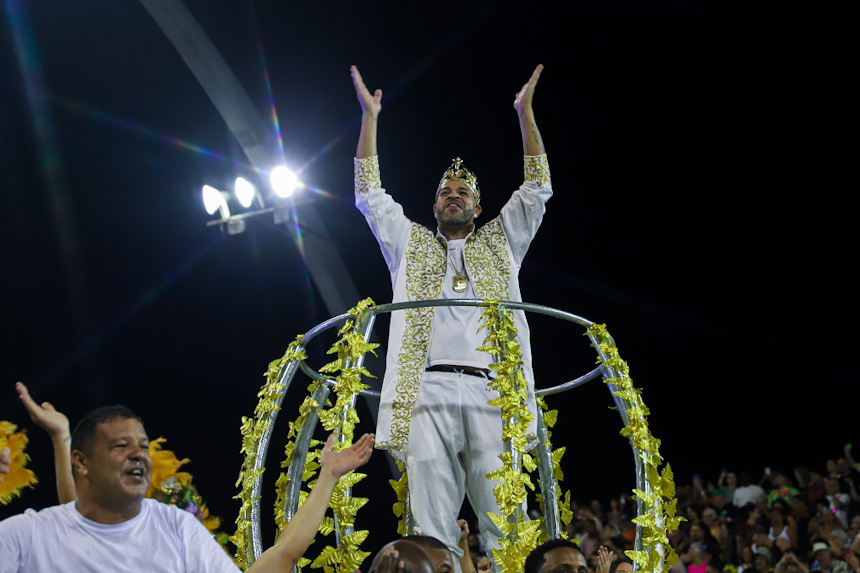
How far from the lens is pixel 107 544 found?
95.4 inches

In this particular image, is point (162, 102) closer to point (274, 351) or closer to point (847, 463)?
point (274, 351)

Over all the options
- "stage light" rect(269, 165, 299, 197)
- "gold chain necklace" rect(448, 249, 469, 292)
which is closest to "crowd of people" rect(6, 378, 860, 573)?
"gold chain necklace" rect(448, 249, 469, 292)

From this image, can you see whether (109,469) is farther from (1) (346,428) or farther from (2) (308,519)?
(1) (346,428)

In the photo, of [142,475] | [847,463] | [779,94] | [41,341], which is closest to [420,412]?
[142,475]

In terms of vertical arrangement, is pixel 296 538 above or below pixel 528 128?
below

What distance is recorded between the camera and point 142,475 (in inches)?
98.7

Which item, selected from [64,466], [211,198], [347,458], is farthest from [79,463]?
[211,198]

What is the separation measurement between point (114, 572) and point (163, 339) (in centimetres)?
833

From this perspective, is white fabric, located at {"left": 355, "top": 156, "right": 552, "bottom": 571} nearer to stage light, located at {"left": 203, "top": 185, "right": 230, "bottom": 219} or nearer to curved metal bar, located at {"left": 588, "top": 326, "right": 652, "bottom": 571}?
curved metal bar, located at {"left": 588, "top": 326, "right": 652, "bottom": 571}

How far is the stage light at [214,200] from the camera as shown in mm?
9031

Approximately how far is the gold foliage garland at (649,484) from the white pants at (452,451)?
572 mm

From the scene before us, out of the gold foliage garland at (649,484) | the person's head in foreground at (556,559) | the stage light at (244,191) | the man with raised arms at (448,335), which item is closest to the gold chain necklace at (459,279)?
the man with raised arms at (448,335)

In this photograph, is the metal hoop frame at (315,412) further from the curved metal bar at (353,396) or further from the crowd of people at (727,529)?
the crowd of people at (727,529)

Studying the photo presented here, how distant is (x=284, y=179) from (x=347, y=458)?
6.76 metres
